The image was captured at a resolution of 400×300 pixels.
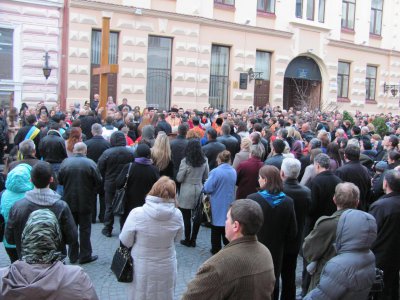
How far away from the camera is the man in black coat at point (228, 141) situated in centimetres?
1049

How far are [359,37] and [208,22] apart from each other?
37.6 feet

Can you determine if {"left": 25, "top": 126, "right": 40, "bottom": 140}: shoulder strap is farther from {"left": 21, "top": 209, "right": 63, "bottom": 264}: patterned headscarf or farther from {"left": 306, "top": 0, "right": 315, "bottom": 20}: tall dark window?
{"left": 306, "top": 0, "right": 315, "bottom": 20}: tall dark window

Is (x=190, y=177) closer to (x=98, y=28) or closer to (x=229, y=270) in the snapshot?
(x=229, y=270)

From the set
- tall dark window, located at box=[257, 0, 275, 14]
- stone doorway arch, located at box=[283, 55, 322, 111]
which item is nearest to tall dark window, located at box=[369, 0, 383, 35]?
stone doorway arch, located at box=[283, 55, 322, 111]

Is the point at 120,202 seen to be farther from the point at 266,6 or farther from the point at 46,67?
the point at 266,6

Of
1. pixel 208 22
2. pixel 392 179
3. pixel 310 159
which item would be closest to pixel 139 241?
pixel 392 179

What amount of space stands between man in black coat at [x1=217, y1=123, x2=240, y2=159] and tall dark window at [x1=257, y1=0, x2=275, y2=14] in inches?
624

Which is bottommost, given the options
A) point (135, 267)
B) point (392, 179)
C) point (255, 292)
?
point (135, 267)

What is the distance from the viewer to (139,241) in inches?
199

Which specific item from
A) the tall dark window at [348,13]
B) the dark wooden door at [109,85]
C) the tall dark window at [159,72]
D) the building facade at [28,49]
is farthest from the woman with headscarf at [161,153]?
the tall dark window at [348,13]

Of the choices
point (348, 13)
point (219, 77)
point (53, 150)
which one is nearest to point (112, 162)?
point (53, 150)

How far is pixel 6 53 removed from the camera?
18156 mm

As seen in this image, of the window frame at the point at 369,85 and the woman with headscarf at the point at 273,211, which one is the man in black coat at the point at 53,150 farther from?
the window frame at the point at 369,85

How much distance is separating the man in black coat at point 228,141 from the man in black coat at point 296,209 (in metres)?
4.25
